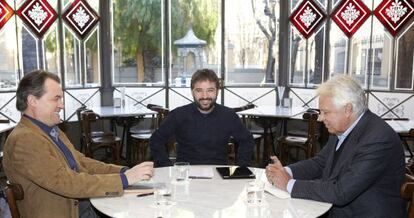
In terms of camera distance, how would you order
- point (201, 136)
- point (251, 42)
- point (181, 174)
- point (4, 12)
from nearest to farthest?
point (181, 174) < point (201, 136) < point (4, 12) < point (251, 42)

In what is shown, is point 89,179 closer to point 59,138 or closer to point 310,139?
point 59,138

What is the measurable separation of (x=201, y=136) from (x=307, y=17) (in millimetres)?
4248

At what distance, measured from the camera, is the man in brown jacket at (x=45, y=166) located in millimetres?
1838

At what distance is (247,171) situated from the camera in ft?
7.89

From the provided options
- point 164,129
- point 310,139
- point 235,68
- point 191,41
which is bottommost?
point 310,139

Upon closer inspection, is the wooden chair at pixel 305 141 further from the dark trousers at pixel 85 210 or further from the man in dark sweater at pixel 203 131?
the dark trousers at pixel 85 210

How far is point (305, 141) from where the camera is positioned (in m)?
5.15

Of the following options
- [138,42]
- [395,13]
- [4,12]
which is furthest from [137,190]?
[395,13]

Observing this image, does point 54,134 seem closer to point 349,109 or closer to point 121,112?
point 349,109

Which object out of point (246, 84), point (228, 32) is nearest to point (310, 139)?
point (246, 84)

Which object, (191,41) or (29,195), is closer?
(29,195)

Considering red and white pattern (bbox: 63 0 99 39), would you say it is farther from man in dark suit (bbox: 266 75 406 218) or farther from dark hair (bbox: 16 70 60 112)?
man in dark suit (bbox: 266 75 406 218)

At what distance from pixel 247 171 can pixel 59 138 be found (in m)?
1.04

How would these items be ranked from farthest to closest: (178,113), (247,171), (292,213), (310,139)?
(310,139) < (178,113) < (247,171) < (292,213)
